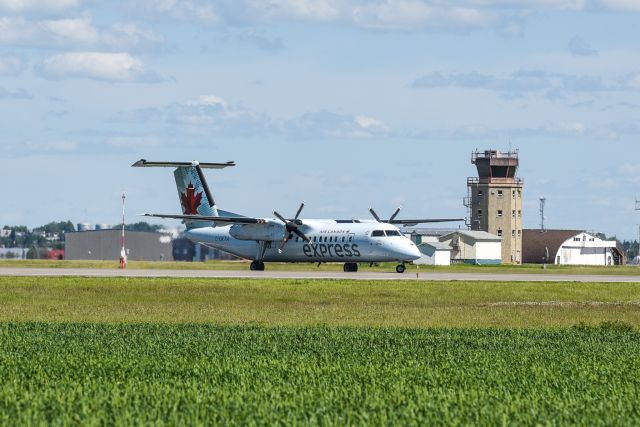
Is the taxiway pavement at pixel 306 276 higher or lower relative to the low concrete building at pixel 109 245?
lower

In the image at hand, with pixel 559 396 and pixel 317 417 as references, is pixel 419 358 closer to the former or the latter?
pixel 559 396

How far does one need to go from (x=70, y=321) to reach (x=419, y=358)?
49.4 feet

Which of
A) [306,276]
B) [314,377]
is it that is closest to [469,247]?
[306,276]

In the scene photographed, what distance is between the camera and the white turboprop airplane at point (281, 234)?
7244 centimetres

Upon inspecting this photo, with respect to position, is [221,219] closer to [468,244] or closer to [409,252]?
[409,252]

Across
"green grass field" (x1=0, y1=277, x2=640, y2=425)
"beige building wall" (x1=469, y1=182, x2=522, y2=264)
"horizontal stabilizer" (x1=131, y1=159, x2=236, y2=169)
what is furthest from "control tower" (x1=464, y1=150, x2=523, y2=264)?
"green grass field" (x1=0, y1=277, x2=640, y2=425)

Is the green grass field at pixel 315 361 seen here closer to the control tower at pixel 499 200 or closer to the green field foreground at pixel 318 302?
the green field foreground at pixel 318 302

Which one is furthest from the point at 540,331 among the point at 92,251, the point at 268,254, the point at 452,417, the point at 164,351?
the point at 92,251

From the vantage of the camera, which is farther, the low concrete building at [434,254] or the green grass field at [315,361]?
the low concrete building at [434,254]

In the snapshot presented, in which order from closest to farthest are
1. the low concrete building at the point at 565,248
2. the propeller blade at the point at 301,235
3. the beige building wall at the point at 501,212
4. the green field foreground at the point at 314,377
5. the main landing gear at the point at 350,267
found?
the green field foreground at the point at 314,377, the propeller blade at the point at 301,235, the main landing gear at the point at 350,267, the beige building wall at the point at 501,212, the low concrete building at the point at 565,248

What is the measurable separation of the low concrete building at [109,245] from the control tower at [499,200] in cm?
3589

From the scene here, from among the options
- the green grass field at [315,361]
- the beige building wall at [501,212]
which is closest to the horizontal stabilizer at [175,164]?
the green grass field at [315,361]

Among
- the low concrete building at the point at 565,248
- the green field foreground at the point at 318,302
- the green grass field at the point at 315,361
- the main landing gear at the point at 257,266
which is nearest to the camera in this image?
the green grass field at the point at 315,361

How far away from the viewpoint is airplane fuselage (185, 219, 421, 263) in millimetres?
72062
